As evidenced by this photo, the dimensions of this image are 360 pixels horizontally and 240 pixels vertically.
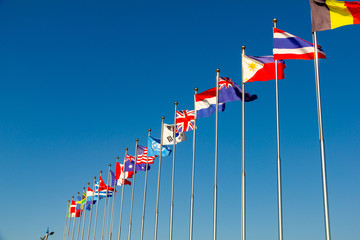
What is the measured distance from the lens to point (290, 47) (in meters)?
20.6

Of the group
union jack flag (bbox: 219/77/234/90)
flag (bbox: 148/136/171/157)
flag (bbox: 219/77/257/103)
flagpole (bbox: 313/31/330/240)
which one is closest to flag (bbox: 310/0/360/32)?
flagpole (bbox: 313/31/330/240)

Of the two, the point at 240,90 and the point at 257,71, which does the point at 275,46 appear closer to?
the point at 257,71

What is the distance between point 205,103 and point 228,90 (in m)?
2.67

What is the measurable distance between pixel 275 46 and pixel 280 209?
8.11m

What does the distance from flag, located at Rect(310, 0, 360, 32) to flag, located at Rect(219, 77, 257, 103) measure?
26.5ft

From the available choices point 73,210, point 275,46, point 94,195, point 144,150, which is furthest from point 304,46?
point 73,210

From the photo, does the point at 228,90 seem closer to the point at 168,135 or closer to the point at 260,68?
the point at 260,68

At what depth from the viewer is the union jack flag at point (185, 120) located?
30.1 metres

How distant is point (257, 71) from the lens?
76.9 feet

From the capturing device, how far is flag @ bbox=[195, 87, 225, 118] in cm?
2828

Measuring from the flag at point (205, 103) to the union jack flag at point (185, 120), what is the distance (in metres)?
1.29

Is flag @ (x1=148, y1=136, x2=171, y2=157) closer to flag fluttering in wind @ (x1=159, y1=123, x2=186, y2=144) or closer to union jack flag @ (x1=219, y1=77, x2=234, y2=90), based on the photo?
flag fluttering in wind @ (x1=159, y1=123, x2=186, y2=144)

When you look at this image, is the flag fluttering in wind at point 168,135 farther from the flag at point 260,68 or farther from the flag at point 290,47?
the flag at point 290,47

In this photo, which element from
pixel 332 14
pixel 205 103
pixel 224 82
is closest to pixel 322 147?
pixel 332 14
